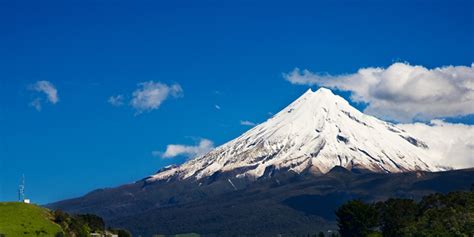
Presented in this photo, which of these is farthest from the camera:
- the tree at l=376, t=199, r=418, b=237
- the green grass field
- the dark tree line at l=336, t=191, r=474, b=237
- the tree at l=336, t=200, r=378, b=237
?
the tree at l=336, t=200, r=378, b=237

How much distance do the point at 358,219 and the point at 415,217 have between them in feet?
60.0

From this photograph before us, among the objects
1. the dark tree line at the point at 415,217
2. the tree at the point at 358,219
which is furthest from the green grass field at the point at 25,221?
the dark tree line at the point at 415,217

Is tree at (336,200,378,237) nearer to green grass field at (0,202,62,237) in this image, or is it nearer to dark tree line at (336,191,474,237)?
dark tree line at (336,191,474,237)

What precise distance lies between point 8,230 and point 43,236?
21.8 ft

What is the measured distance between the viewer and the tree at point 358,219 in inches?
7534

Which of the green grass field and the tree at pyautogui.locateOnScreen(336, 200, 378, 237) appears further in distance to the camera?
the tree at pyautogui.locateOnScreen(336, 200, 378, 237)

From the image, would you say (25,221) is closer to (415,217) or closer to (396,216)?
(396,216)

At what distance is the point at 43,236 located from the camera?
164000 millimetres

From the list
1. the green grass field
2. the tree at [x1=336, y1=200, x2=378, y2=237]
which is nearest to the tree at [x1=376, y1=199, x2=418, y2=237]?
the tree at [x1=336, y1=200, x2=378, y2=237]

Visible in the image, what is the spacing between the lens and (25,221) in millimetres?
170500

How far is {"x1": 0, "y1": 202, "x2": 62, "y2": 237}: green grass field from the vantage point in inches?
6481

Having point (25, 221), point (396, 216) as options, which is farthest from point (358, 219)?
point (25, 221)

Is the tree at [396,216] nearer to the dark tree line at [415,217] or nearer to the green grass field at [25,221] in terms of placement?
the dark tree line at [415,217]

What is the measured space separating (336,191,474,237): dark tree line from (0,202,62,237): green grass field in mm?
64788
